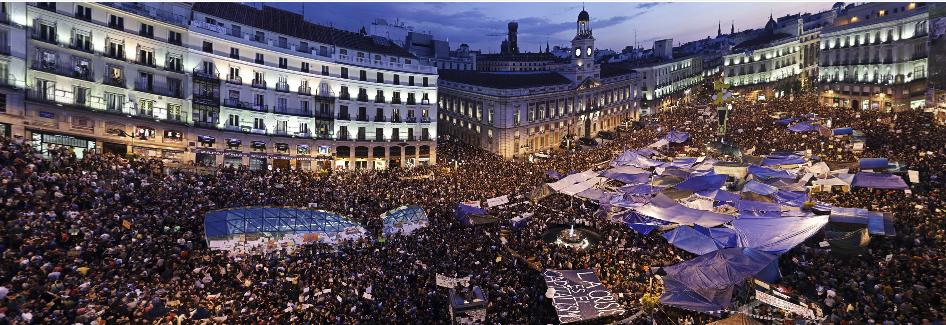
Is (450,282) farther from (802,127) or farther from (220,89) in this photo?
(802,127)

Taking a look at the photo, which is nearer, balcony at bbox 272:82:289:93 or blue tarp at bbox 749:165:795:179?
blue tarp at bbox 749:165:795:179

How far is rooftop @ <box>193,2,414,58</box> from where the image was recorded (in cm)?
5234

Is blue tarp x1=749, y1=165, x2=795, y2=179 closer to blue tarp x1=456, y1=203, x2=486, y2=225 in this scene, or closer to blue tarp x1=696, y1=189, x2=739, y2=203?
blue tarp x1=696, y1=189, x2=739, y2=203

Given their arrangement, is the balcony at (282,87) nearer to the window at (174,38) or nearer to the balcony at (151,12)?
the window at (174,38)

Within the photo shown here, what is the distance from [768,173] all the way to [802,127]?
932 inches

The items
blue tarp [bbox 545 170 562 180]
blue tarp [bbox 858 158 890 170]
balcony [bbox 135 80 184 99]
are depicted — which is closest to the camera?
blue tarp [bbox 858 158 890 170]

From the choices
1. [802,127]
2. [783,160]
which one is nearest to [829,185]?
[783,160]

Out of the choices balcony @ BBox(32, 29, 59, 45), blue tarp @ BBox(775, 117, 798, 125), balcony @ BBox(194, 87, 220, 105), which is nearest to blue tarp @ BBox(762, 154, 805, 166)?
blue tarp @ BBox(775, 117, 798, 125)

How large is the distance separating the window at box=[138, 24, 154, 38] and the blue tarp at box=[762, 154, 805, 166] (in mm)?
53207

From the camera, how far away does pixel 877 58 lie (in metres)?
74.4

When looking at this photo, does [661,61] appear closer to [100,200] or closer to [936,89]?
[936,89]

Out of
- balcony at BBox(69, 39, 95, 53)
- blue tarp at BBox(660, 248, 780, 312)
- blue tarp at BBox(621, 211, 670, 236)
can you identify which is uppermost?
balcony at BBox(69, 39, 95, 53)

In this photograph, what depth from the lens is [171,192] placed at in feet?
108

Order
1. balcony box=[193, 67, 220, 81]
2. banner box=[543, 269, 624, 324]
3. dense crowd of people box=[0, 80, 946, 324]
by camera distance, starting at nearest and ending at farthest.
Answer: dense crowd of people box=[0, 80, 946, 324], banner box=[543, 269, 624, 324], balcony box=[193, 67, 220, 81]
